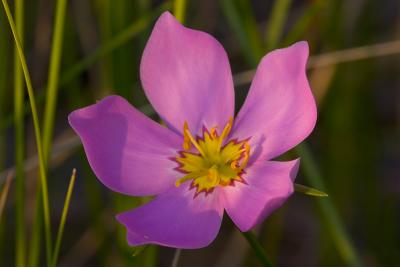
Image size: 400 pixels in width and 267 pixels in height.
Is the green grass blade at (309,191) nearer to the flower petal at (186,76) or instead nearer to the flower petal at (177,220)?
the flower petal at (177,220)

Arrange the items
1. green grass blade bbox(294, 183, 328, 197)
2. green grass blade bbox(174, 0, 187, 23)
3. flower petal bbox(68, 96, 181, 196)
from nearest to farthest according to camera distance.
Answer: green grass blade bbox(294, 183, 328, 197)
flower petal bbox(68, 96, 181, 196)
green grass blade bbox(174, 0, 187, 23)

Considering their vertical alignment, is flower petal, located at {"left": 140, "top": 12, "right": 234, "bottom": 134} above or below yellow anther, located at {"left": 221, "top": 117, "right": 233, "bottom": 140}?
above

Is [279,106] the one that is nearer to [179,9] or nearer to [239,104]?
[179,9]

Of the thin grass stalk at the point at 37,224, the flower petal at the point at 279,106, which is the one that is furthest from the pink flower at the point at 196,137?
the thin grass stalk at the point at 37,224

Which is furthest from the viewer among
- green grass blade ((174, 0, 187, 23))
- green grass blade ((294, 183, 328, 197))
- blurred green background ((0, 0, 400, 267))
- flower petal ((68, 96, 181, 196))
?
blurred green background ((0, 0, 400, 267))

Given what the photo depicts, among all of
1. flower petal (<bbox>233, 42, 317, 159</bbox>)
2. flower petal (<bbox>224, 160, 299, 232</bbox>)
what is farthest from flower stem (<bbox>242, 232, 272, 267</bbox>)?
flower petal (<bbox>233, 42, 317, 159</bbox>)

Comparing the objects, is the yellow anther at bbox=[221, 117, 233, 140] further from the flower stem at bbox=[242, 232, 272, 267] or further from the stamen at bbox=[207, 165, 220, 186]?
the flower stem at bbox=[242, 232, 272, 267]

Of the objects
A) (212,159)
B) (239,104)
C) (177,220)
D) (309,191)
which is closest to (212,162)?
(212,159)

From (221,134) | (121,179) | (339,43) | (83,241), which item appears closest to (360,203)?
(339,43)

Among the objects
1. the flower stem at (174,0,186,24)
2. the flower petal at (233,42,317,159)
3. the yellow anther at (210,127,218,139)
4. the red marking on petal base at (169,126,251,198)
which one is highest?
the flower stem at (174,0,186,24)
